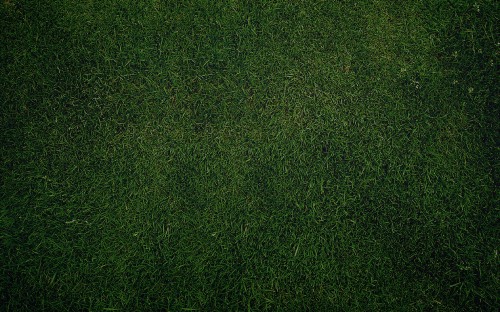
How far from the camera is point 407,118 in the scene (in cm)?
208

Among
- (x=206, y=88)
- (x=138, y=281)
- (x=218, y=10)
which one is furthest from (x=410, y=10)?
(x=138, y=281)

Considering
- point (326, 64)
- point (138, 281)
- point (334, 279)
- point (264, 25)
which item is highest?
point (264, 25)

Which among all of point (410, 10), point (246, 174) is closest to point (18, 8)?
point (246, 174)

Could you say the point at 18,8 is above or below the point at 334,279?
above

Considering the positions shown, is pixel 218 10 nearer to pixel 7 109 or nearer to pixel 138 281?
pixel 7 109

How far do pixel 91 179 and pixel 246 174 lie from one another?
1.06 meters

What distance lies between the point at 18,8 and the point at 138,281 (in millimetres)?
2116

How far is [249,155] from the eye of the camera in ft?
6.78

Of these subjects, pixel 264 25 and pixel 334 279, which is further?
pixel 264 25

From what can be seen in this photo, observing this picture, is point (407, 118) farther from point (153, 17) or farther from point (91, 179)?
point (91, 179)

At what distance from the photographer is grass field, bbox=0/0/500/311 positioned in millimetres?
2000

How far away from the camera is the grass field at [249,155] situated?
6.56 feet


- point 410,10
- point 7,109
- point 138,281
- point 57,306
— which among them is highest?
point 410,10

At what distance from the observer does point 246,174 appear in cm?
206
